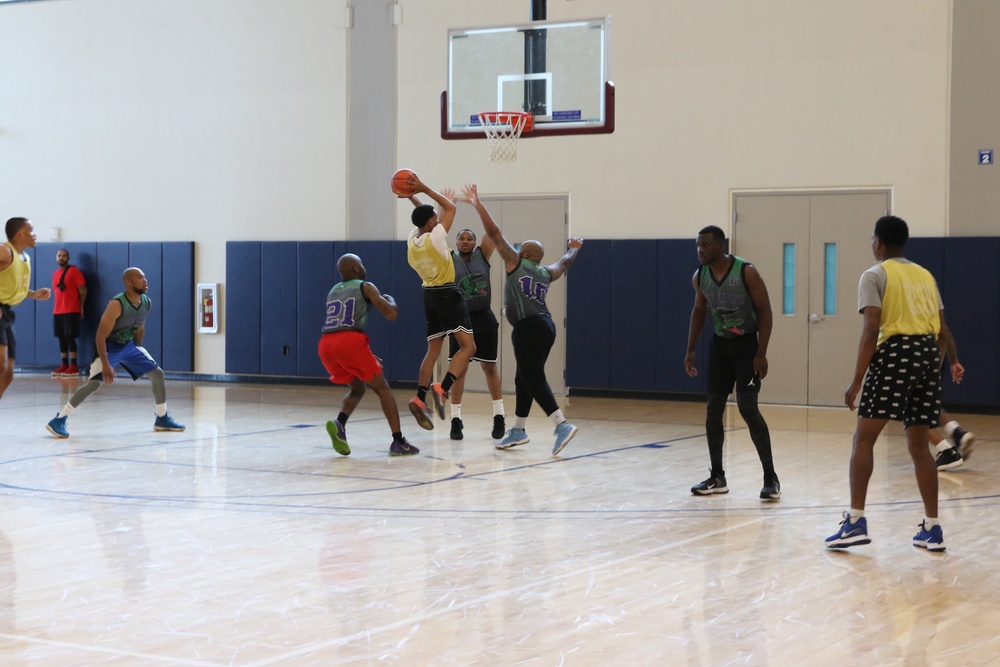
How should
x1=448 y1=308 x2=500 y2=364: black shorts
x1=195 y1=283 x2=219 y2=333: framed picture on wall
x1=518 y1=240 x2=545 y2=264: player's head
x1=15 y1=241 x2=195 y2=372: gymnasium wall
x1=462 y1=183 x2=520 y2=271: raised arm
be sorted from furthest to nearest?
x1=15 y1=241 x2=195 y2=372: gymnasium wall < x1=195 y1=283 x2=219 y2=333: framed picture on wall < x1=448 y1=308 x2=500 y2=364: black shorts < x1=518 y1=240 x2=545 y2=264: player's head < x1=462 y1=183 x2=520 y2=271: raised arm

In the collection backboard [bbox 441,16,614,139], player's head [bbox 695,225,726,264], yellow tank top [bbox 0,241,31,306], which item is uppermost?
backboard [bbox 441,16,614,139]

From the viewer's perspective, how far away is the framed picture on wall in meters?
16.9

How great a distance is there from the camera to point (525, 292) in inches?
369

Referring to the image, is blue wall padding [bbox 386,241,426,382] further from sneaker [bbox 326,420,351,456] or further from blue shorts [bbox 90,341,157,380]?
sneaker [bbox 326,420,351,456]

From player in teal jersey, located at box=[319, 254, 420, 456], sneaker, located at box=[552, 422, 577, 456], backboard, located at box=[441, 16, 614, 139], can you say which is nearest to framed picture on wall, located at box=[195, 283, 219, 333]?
backboard, located at box=[441, 16, 614, 139]

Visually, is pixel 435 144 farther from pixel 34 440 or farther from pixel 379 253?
pixel 34 440

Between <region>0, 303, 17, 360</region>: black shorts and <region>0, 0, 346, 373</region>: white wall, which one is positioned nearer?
<region>0, 303, 17, 360</region>: black shorts

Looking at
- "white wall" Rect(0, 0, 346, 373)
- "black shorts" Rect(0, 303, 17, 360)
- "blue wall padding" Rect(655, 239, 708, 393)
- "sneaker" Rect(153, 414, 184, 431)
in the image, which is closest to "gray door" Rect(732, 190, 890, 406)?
"blue wall padding" Rect(655, 239, 708, 393)

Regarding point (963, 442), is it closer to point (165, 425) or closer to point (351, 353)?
point (351, 353)

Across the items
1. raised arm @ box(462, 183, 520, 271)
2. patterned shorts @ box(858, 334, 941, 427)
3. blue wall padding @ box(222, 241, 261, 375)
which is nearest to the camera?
patterned shorts @ box(858, 334, 941, 427)

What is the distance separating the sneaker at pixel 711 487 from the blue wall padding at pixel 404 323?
8.52 meters

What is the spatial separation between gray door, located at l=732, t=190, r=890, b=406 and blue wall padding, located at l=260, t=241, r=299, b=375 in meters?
6.17

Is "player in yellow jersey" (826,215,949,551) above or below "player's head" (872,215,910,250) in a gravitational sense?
below

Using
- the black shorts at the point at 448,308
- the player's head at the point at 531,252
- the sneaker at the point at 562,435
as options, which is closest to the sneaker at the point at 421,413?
the black shorts at the point at 448,308
